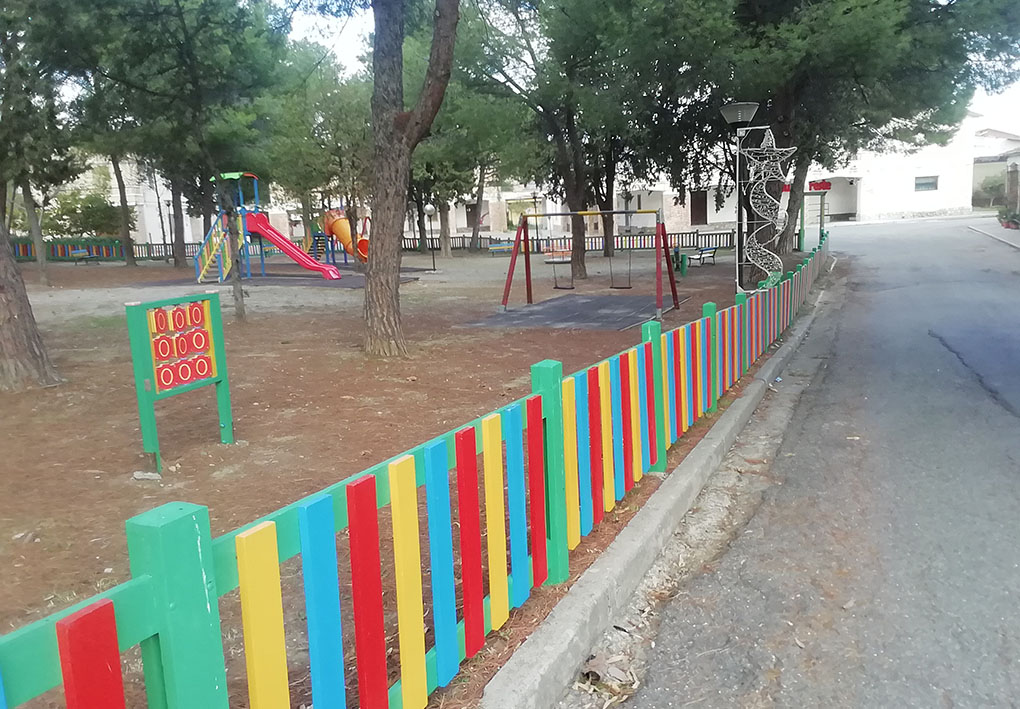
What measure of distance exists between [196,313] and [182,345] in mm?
275

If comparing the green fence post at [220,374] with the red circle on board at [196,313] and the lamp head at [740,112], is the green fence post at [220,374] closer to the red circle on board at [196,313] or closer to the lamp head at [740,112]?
the red circle on board at [196,313]

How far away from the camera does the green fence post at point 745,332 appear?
7770 mm

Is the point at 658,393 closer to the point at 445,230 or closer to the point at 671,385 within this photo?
the point at 671,385

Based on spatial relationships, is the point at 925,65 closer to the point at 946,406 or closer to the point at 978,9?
the point at 978,9

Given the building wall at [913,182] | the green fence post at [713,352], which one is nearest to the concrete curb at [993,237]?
Result: the building wall at [913,182]

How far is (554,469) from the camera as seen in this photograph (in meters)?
3.54

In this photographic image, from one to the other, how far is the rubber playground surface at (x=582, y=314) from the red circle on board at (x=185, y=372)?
7.29 m

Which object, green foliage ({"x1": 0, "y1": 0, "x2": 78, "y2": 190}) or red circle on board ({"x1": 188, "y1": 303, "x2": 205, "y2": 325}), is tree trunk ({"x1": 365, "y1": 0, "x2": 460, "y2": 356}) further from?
green foliage ({"x1": 0, "y1": 0, "x2": 78, "y2": 190})

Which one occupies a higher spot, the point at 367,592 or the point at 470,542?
the point at 367,592

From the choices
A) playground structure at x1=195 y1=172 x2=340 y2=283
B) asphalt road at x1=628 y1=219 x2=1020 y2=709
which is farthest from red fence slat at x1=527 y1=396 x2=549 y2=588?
playground structure at x1=195 y1=172 x2=340 y2=283

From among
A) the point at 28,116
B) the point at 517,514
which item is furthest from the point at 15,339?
the point at 28,116

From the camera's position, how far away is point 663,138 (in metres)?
19.0

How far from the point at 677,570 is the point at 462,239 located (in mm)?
42810

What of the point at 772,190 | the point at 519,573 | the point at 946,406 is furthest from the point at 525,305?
the point at 519,573
